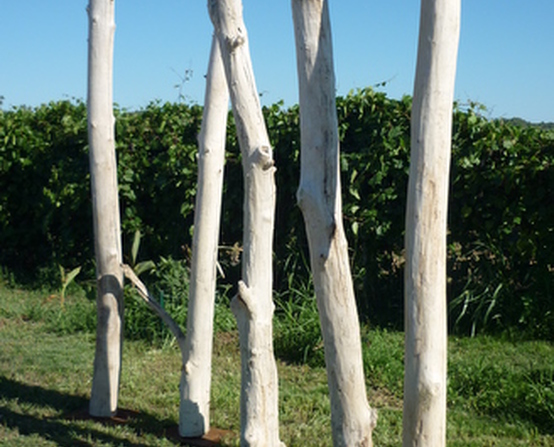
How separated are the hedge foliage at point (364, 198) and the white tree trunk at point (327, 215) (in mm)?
3178

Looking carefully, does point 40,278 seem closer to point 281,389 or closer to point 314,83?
point 281,389

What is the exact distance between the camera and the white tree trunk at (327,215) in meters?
3.09

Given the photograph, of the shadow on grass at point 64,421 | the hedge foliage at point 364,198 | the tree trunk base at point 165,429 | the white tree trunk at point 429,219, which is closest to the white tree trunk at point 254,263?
the tree trunk base at point 165,429

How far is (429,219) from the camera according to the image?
114 inches

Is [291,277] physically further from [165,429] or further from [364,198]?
[165,429]

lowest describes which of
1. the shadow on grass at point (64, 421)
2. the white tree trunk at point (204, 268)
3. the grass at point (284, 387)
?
the shadow on grass at point (64, 421)

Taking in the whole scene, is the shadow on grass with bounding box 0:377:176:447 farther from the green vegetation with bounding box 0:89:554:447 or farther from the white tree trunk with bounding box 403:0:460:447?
the white tree trunk with bounding box 403:0:460:447

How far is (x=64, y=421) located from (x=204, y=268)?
4.47 ft

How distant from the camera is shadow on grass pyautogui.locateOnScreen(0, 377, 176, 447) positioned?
4.23m

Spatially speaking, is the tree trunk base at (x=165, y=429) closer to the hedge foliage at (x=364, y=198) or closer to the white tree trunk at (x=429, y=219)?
the white tree trunk at (x=429, y=219)

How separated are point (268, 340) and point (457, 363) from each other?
2.17 m

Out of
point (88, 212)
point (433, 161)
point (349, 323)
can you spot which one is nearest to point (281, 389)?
point (349, 323)

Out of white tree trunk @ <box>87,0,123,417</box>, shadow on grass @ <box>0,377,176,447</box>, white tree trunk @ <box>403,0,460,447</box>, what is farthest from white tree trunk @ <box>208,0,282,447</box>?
white tree trunk @ <box>87,0,123,417</box>

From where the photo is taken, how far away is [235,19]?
3605mm
